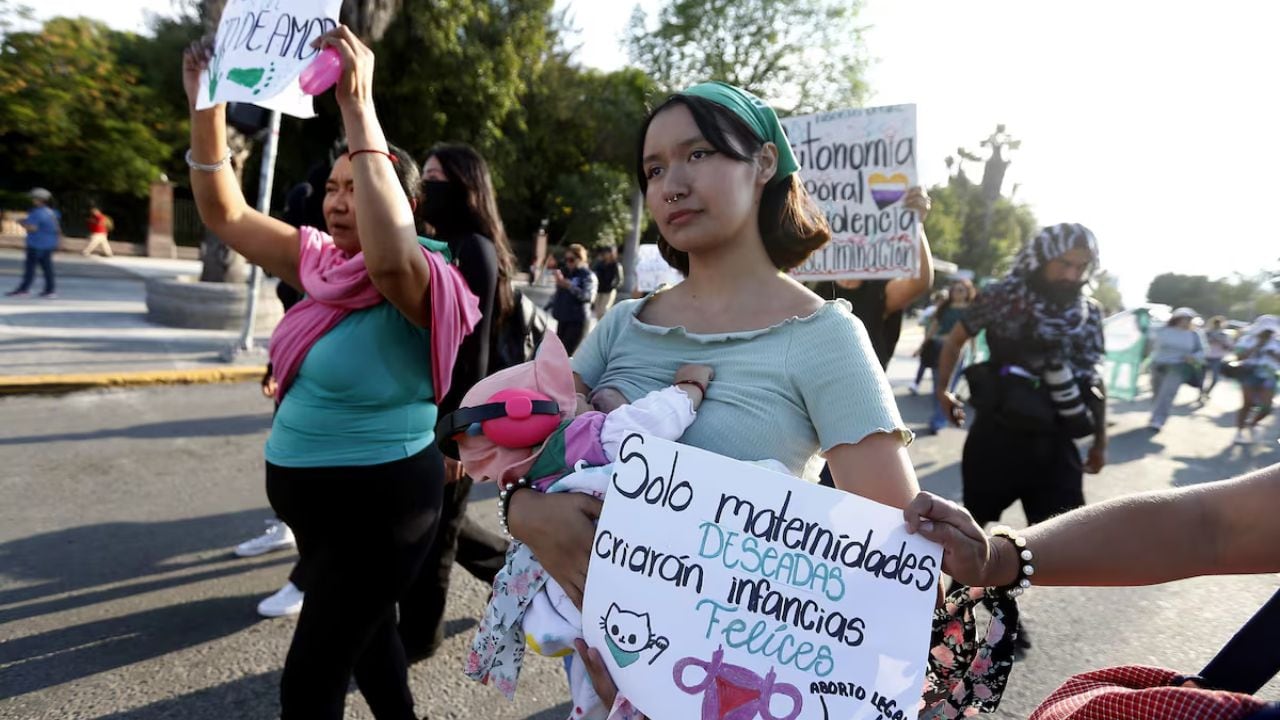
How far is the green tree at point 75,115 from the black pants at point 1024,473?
2351 centimetres

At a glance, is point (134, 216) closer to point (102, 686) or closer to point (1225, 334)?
point (102, 686)

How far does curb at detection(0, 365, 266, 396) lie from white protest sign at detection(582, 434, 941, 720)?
7.26m

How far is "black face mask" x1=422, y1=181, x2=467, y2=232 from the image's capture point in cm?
264

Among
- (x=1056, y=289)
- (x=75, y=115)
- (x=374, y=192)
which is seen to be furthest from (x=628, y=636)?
(x=75, y=115)

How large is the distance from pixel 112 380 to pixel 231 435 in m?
1.93

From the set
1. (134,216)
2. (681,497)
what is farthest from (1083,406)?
(134,216)

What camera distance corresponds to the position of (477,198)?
2.67 meters

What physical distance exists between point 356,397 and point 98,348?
7.78m

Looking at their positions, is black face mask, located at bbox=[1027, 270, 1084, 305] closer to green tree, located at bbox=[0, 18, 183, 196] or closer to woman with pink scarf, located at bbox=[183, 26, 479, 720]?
woman with pink scarf, located at bbox=[183, 26, 479, 720]

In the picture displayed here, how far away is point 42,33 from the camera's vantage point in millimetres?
17953

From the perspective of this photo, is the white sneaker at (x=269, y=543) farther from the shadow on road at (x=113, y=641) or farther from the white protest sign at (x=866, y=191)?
the white protest sign at (x=866, y=191)

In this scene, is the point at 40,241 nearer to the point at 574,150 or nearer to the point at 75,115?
the point at 75,115

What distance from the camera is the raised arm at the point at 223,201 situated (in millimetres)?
2270

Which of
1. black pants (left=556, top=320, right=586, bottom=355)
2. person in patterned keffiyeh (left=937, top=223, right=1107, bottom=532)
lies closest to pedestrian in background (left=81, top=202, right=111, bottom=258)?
black pants (left=556, top=320, right=586, bottom=355)
